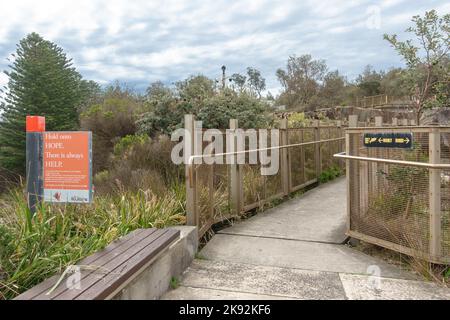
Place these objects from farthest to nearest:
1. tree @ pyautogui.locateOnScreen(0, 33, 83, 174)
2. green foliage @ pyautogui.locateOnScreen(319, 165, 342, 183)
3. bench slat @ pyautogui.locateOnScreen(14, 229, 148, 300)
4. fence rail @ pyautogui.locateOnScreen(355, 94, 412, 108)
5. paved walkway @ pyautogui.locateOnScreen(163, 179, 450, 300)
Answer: fence rail @ pyautogui.locateOnScreen(355, 94, 412, 108), tree @ pyautogui.locateOnScreen(0, 33, 83, 174), green foliage @ pyautogui.locateOnScreen(319, 165, 342, 183), paved walkway @ pyautogui.locateOnScreen(163, 179, 450, 300), bench slat @ pyautogui.locateOnScreen(14, 229, 148, 300)

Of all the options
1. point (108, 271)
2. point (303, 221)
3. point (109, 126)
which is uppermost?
point (109, 126)

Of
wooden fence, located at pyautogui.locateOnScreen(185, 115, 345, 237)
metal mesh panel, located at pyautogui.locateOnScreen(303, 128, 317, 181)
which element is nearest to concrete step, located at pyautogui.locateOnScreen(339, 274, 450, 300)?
wooden fence, located at pyautogui.locateOnScreen(185, 115, 345, 237)

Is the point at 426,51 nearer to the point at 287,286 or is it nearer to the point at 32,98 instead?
the point at 287,286

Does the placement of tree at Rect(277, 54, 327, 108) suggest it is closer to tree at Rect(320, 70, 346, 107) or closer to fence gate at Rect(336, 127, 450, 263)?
tree at Rect(320, 70, 346, 107)

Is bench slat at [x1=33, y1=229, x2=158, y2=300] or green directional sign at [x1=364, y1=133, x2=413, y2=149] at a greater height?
green directional sign at [x1=364, y1=133, x2=413, y2=149]

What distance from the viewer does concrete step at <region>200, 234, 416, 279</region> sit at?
4.16 meters

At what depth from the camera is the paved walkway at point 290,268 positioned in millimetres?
3484

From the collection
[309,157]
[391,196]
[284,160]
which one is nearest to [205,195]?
[391,196]

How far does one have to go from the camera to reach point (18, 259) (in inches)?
110

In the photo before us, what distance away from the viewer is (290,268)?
13.5 ft

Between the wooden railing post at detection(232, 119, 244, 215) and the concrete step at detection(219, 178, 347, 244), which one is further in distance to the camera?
the wooden railing post at detection(232, 119, 244, 215)

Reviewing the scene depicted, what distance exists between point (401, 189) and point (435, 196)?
43 cm

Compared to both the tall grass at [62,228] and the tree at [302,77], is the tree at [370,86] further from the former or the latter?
the tall grass at [62,228]
